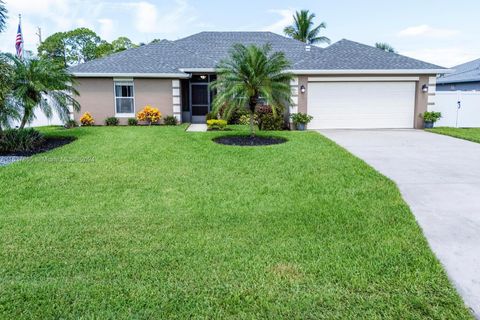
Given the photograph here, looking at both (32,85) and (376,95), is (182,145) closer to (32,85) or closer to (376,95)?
(32,85)

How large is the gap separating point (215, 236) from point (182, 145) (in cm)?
716

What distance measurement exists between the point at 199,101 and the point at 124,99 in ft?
12.7

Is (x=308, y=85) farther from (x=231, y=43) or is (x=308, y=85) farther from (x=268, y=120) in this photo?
(x=231, y=43)

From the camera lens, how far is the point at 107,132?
14758 millimetres

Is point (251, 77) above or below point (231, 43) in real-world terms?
below

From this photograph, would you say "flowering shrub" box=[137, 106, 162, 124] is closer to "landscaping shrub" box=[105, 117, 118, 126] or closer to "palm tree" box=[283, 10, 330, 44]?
"landscaping shrub" box=[105, 117, 118, 126]

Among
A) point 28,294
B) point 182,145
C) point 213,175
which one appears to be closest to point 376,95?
point 182,145

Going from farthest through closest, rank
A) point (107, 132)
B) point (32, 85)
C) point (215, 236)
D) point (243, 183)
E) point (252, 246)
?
1. point (107, 132)
2. point (32, 85)
3. point (243, 183)
4. point (215, 236)
5. point (252, 246)

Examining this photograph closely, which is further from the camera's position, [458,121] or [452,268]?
[458,121]

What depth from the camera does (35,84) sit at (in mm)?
11570

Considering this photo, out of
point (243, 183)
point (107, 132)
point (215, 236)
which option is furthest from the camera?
point (107, 132)

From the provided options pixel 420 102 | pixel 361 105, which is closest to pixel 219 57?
pixel 361 105

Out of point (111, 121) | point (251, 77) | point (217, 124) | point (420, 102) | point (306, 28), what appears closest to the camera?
point (251, 77)

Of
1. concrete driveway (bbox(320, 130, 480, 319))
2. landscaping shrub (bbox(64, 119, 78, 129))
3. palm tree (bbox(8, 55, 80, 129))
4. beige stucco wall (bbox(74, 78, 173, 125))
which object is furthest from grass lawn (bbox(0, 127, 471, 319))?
beige stucco wall (bbox(74, 78, 173, 125))
